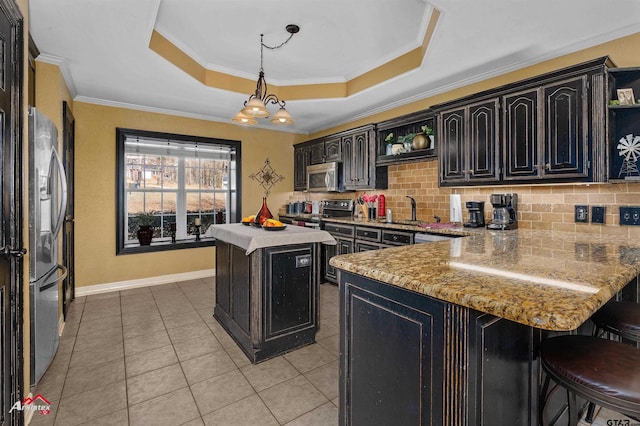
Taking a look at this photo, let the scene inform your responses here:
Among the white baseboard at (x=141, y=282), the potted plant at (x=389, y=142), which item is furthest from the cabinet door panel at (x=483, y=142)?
the white baseboard at (x=141, y=282)

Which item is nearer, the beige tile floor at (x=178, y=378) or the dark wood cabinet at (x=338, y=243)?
the beige tile floor at (x=178, y=378)

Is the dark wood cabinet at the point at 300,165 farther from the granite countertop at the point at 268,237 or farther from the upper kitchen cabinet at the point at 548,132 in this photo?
the upper kitchen cabinet at the point at 548,132

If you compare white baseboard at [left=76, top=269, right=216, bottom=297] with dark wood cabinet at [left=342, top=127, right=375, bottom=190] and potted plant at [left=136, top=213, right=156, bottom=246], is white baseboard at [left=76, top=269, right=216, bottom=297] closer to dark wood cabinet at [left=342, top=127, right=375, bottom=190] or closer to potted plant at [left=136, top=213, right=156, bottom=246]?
potted plant at [left=136, top=213, right=156, bottom=246]

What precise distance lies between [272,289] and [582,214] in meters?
2.69

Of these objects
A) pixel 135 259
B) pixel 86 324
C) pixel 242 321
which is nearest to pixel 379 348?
pixel 242 321

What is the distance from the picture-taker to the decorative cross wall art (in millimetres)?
5520

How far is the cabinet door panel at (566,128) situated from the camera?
240cm

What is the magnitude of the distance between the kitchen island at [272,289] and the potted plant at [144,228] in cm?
232

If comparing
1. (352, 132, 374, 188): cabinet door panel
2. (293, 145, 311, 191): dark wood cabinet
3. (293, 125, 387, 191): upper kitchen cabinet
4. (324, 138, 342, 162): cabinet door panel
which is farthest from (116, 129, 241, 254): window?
(352, 132, 374, 188): cabinet door panel

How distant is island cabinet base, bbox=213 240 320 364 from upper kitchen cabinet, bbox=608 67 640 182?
242cm

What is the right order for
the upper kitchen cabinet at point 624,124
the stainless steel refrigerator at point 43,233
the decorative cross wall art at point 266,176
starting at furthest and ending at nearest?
the decorative cross wall art at point 266,176 → the upper kitchen cabinet at point 624,124 → the stainless steel refrigerator at point 43,233

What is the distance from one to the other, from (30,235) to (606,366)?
285 centimetres

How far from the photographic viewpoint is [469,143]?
10.3ft

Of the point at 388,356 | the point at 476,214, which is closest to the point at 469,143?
the point at 476,214
